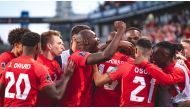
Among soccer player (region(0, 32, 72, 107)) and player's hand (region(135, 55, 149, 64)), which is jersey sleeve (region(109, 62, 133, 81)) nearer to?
player's hand (region(135, 55, 149, 64))

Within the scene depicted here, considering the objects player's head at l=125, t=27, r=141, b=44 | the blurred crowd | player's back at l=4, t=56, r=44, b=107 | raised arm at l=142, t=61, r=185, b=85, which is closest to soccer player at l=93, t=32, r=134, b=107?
raised arm at l=142, t=61, r=185, b=85

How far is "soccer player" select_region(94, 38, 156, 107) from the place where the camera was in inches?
195

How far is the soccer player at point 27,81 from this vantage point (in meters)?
4.74

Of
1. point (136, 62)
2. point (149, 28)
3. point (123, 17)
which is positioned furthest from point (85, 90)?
point (123, 17)

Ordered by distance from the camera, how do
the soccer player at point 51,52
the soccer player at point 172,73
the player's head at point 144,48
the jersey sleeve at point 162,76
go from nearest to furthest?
1. the jersey sleeve at point 162,76
2. the player's head at point 144,48
3. the soccer player at point 172,73
4. the soccer player at point 51,52

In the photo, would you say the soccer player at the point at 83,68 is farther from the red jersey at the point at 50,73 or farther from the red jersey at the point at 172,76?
the red jersey at the point at 172,76

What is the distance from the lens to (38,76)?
4.77 meters

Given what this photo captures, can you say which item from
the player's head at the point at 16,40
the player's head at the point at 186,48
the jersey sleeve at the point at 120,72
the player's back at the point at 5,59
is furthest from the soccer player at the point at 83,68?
the player's head at the point at 186,48

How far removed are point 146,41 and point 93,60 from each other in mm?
706

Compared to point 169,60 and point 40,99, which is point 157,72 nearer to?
point 169,60

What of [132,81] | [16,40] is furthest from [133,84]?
[16,40]

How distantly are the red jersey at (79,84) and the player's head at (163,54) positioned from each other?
2.71ft

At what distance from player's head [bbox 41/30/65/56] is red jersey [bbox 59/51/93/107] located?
646 mm

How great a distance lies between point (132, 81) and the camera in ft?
16.3
